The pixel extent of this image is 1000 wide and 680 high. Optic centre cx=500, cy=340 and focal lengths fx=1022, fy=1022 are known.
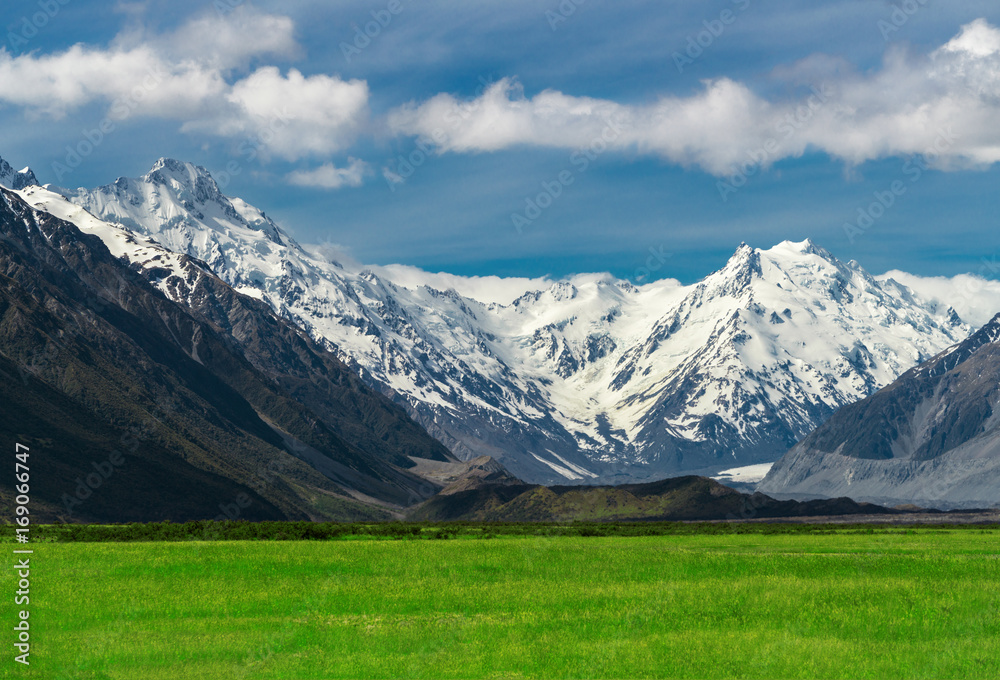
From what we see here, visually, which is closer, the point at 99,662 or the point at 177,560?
the point at 99,662

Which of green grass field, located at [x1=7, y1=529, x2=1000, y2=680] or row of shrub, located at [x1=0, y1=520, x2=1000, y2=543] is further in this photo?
row of shrub, located at [x1=0, y1=520, x2=1000, y2=543]

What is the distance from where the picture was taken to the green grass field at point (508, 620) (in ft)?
123

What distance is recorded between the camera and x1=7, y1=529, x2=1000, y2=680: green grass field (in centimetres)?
3734

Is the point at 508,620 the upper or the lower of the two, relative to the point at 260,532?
lower

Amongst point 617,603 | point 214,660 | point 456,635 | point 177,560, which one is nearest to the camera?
point 214,660

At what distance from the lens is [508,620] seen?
1837 inches

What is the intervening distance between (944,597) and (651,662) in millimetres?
22184

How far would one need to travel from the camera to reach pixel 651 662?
3784 centimetres

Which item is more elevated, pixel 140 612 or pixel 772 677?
pixel 140 612

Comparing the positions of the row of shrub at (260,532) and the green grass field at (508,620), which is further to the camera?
the row of shrub at (260,532)

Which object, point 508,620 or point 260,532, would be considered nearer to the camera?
point 508,620

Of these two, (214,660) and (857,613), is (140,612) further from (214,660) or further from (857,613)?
(857,613)

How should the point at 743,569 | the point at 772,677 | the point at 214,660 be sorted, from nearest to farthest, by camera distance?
the point at 772,677 → the point at 214,660 → the point at 743,569

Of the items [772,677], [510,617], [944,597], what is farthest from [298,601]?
[944,597]
